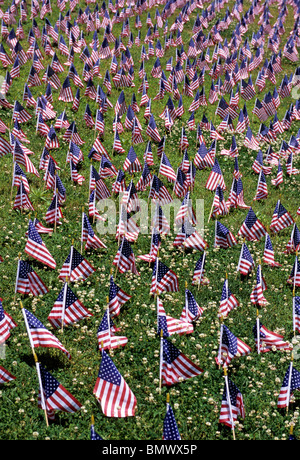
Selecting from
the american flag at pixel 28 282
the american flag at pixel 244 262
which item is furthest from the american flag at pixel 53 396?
the american flag at pixel 244 262

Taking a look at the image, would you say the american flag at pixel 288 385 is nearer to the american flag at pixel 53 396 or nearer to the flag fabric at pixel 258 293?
the flag fabric at pixel 258 293

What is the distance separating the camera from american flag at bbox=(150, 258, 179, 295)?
1200cm

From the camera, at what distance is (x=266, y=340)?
10734 millimetres

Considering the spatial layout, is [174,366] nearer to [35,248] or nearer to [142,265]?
[142,265]

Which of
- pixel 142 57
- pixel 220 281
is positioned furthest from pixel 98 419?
pixel 142 57

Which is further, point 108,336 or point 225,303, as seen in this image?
point 225,303

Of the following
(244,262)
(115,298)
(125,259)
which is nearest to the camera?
(115,298)

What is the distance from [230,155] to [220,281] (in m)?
9.30

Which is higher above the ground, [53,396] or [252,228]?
[252,228]

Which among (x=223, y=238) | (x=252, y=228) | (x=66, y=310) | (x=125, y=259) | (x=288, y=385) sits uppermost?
(x=252, y=228)

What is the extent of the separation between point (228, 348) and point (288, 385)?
1475 millimetres

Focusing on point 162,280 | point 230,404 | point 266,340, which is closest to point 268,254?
point 162,280

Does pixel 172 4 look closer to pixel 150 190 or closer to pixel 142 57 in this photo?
pixel 142 57

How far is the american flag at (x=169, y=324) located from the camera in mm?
10297
